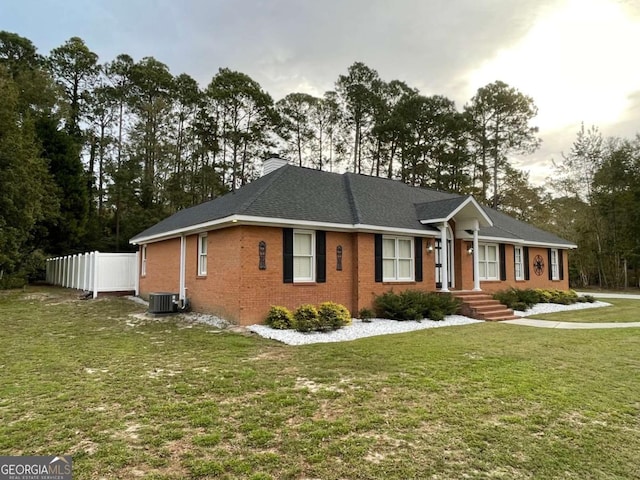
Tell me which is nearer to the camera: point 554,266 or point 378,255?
point 378,255

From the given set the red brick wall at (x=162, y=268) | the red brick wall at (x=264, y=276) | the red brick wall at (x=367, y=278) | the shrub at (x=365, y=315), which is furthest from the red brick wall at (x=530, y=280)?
the red brick wall at (x=162, y=268)

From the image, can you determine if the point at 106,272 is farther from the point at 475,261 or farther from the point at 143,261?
the point at 475,261

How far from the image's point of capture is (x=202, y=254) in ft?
41.5

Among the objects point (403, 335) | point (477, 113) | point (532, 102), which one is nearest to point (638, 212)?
point (532, 102)

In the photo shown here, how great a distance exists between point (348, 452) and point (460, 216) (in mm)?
13196

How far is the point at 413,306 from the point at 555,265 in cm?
1260

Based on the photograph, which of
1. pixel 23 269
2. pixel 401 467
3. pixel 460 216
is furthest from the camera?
pixel 23 269

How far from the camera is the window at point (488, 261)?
54.4ft

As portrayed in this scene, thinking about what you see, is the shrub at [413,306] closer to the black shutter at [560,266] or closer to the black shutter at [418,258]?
the black shutter at [418,258]

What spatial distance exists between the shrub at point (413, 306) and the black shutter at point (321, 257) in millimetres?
2089

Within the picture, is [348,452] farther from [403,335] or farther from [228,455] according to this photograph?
[403,335]

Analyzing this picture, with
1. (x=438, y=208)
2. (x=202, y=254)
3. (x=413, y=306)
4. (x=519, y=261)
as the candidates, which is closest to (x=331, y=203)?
(x=438, y=208)

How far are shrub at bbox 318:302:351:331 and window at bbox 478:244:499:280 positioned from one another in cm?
855

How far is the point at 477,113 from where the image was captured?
3212 cm
